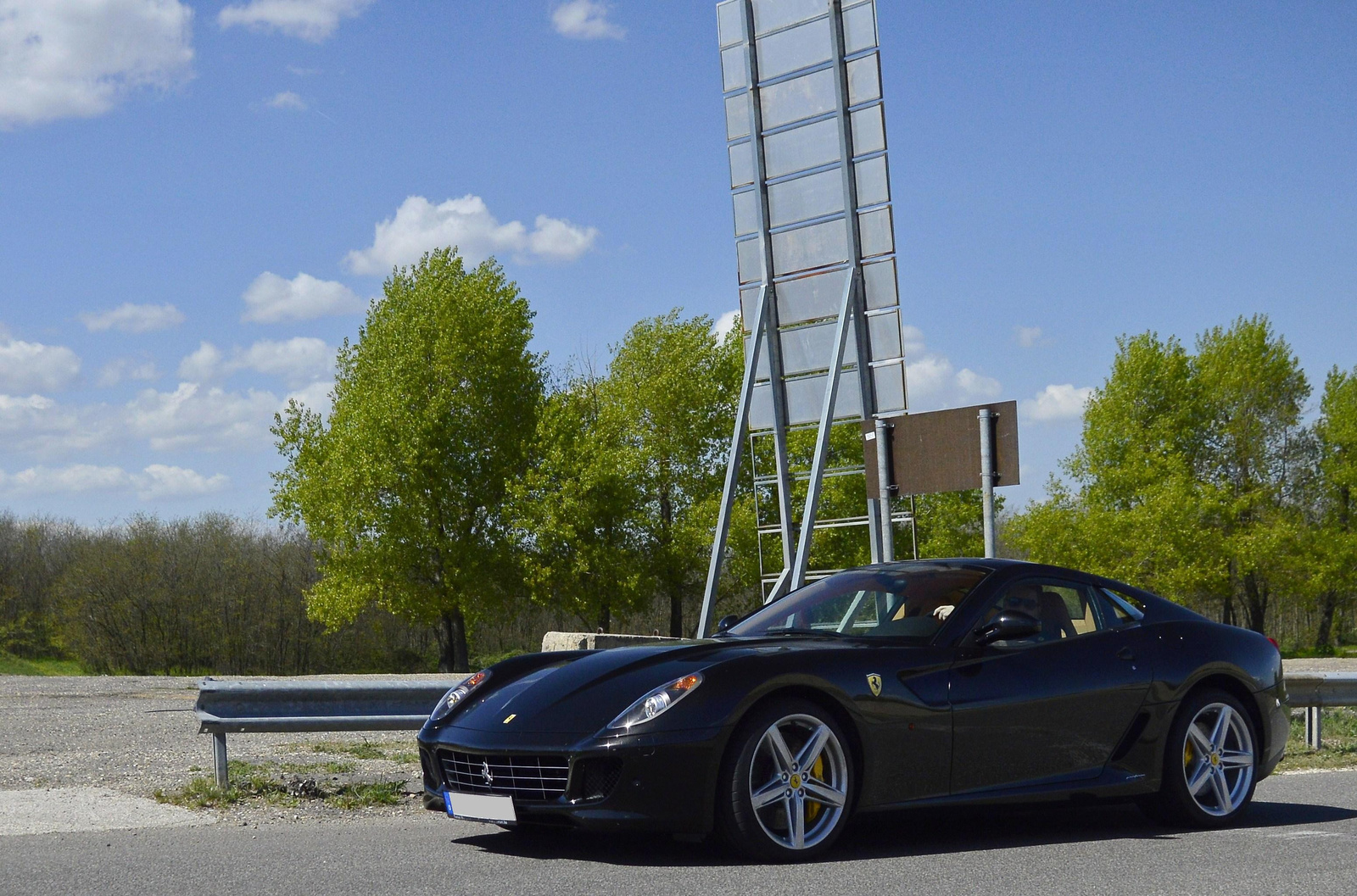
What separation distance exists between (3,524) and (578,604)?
2561cm

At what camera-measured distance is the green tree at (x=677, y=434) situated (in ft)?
129

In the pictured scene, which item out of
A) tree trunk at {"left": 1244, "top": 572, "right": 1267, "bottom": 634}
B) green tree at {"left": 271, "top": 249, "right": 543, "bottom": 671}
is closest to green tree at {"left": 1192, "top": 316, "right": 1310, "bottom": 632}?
tree trunk at {"left": 1244, "top": 572, "right": 1267, "bottom": 634}

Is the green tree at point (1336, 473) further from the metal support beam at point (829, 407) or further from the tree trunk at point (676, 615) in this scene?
the metal support beam at point (829, 407)

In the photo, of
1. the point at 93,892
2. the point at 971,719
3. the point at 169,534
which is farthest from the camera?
the point at 169,534

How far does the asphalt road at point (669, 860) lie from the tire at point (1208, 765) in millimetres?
130

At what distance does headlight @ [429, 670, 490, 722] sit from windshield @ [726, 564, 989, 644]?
1.35m

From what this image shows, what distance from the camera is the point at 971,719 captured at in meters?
5.63

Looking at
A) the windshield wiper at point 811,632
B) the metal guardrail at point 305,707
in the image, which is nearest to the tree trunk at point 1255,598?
the metal guardrail at point 305,707

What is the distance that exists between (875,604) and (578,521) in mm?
30113

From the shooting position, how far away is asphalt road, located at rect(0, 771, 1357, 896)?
4664 millimetres

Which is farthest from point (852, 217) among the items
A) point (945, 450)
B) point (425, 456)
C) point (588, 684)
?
point (425, 456)

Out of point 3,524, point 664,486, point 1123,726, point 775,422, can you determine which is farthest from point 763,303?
point 3,524

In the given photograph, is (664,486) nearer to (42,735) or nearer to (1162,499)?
(1162,499)

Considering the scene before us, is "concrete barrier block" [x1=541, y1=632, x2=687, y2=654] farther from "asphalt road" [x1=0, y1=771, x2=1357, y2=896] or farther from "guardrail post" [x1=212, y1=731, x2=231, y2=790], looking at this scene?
"asphalt road" [x1=0, y1=771, x2=1357, y2=896]
